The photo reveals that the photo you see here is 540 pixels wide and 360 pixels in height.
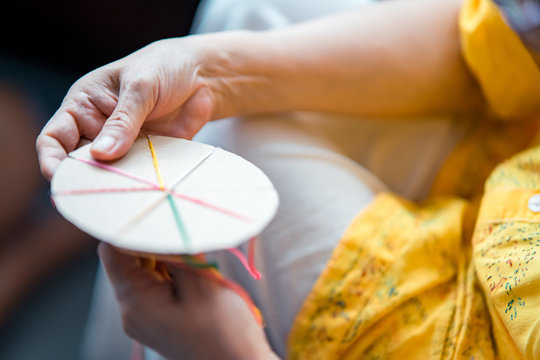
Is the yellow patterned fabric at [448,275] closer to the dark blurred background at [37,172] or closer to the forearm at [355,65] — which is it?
the forearm at [355,65]

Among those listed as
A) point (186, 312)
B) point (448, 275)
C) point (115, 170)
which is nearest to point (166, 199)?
point (115, 170)

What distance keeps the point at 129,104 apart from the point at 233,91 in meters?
0.17

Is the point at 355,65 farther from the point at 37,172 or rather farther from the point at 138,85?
the point at 37,172

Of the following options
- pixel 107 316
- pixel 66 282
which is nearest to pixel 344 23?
pixel 107 316

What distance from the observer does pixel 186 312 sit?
0.42m

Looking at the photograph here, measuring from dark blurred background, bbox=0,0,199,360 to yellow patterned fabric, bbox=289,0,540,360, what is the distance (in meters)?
0.34

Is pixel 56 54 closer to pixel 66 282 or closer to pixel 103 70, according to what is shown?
pixel 103 70

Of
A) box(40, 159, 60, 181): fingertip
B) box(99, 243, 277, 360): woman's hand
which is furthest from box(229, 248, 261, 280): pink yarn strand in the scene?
box(40, 159, 60, 181): fingertip

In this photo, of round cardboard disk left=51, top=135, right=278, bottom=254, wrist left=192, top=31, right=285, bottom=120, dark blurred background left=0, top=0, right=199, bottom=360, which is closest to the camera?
round cardboard disk left=51, top=135, right=278, bottom=254

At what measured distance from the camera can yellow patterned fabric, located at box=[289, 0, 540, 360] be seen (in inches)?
16.5

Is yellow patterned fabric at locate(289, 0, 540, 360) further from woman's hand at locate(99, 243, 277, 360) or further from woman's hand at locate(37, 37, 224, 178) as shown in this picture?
woman's hand at locate(37, 37, 224, 178)

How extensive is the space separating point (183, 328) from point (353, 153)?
0.35 m

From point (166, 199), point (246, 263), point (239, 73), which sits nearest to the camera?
point (166, 199)

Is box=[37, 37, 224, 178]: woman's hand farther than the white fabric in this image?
No
